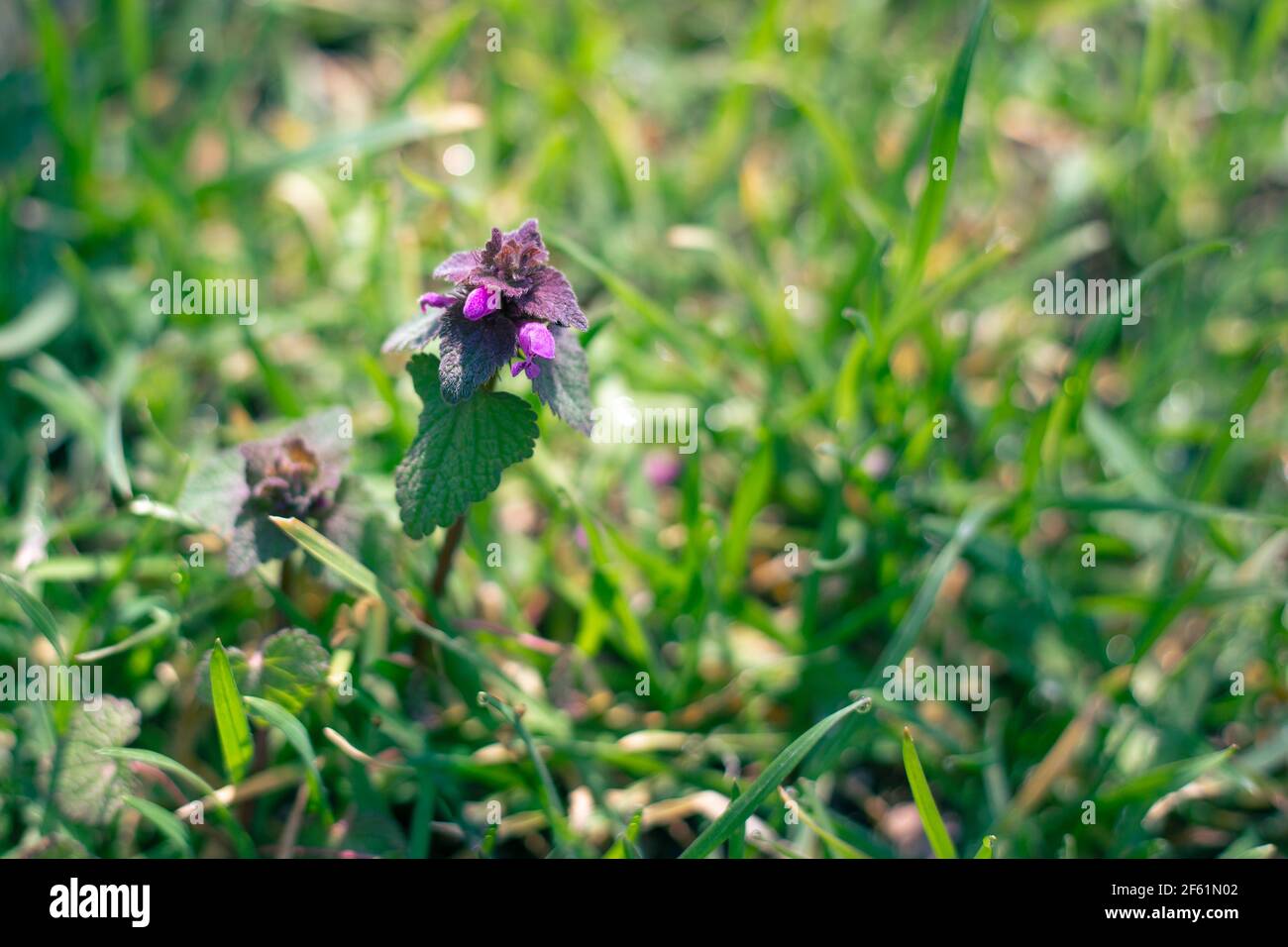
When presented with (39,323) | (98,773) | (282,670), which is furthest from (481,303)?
(39,323)

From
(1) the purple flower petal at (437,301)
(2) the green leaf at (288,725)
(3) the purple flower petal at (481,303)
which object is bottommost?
(2) the green leaf at (288,725)

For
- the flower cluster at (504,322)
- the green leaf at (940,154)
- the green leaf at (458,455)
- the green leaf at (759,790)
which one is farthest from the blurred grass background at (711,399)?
the flower cluster at (504,322)

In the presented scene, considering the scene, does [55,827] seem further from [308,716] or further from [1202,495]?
[1202,495]

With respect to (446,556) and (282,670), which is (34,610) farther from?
(446,556)

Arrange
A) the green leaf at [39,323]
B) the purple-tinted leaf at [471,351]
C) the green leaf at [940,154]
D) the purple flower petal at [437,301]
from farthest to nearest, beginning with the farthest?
1. the green leaf at [39,323]
2. the green leaf at [940,154]
3. the purple flower petal at [437,301]
4. the purple-tinted leaf at [471,351]

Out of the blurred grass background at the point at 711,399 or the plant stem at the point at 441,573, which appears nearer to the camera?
the plant stem at the point at 441,573

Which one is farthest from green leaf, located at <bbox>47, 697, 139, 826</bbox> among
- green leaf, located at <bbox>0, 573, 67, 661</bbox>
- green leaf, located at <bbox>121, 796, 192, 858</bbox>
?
green leaf, located at <bbox>0, 573, 67, 661</bbox>

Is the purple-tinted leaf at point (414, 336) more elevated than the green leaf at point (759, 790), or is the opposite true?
the purple-tinted leaf at point (414, 336)

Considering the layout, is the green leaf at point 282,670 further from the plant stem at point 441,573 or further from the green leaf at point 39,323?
the green leaf at point 39,323
